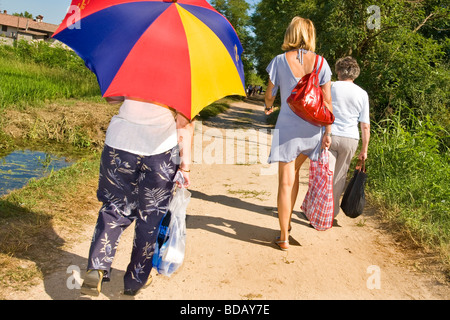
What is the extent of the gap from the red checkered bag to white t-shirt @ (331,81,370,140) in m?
0.60

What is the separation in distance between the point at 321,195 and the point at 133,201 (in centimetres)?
233

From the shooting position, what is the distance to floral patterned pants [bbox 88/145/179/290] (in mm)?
3053

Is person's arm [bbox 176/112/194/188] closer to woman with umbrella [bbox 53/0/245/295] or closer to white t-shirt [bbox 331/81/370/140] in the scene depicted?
woman with umbrella [bbox 53/0/245/295]

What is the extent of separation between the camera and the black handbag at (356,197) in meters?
5.15

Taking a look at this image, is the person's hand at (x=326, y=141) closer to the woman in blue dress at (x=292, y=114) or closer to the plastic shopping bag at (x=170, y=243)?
the woman in blue dress at (x=292, y=114)

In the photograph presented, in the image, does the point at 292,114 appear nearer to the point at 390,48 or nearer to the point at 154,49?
the point at 154,49

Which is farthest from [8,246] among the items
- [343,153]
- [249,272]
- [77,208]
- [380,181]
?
[380,181]

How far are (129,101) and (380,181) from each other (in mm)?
4962

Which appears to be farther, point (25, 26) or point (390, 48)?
point (25, 26)

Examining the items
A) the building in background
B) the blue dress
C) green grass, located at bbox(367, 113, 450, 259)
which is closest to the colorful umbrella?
A: the blue dress

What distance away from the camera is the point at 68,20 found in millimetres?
2979

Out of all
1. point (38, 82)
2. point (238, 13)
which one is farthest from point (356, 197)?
point (238, 13)

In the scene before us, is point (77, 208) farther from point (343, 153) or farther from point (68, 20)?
point (343, 153)

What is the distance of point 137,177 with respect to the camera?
3133mm
